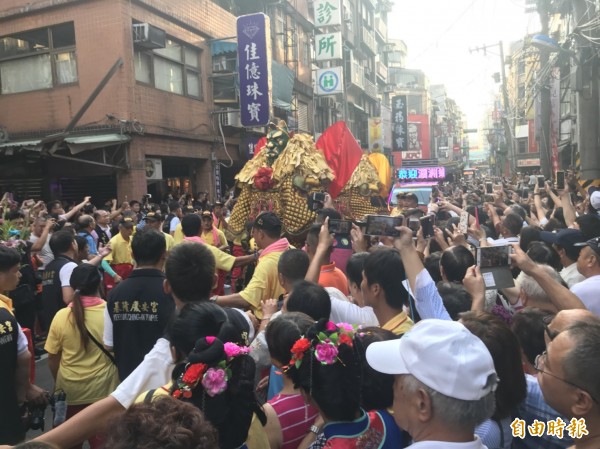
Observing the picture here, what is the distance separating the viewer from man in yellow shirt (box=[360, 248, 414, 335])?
119 inches

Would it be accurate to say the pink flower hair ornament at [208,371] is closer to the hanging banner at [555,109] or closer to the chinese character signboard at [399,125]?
the hanging banner at [555,109]

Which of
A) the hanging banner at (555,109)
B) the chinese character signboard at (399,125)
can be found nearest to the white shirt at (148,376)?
the hanging banner at (555,109)

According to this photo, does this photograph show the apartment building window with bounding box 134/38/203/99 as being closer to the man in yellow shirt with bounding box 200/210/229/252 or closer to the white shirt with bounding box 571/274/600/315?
the man in yellow shirt with bounding box 200/210/229/252

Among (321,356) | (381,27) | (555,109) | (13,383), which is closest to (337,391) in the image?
(321,356)

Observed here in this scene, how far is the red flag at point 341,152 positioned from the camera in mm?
7129

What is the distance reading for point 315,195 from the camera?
17.9ft

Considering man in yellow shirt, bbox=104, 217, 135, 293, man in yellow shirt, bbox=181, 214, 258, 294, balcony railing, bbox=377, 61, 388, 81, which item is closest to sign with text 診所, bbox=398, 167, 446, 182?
man in yellow shirt, bbox=104, 217, 135, 293

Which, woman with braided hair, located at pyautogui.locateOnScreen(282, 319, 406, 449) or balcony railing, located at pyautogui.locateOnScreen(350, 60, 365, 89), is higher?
balcony railing, located at pyautogui.locateOnScreen(350, 60, 365, 89)

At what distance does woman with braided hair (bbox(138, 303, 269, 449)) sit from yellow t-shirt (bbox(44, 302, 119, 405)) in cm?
170

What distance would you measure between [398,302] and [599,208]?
437 centimetres

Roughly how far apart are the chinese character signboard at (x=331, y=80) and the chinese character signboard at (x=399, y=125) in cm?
1149

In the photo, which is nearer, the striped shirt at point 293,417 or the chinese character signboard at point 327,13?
the striped shirt at point 293,417

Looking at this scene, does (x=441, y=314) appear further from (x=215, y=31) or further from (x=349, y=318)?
(x=215, y=31)

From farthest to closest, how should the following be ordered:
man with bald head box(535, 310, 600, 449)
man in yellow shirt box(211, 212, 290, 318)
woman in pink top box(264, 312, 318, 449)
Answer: man in yellow shirt box(211, 212, 290, 318) < woman in pink top box(264, 312, 318, 449) < man with bald head box(535, 310, 600, 449)
